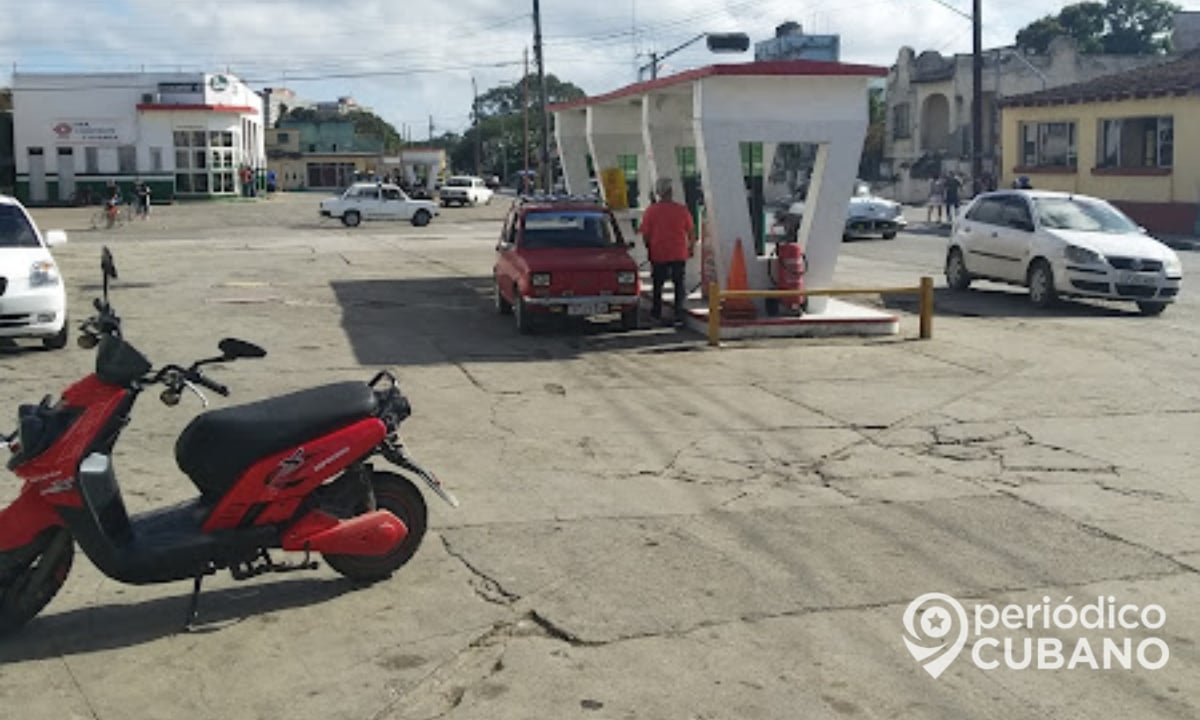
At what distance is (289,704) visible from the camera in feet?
16.7

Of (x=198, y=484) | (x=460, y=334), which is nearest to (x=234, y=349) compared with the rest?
(x=198, y=484)

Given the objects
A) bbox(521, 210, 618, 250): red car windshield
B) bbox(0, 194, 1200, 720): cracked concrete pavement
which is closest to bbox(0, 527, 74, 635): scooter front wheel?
bbox(0, 194, 1200, 720): cracked concrete pavement

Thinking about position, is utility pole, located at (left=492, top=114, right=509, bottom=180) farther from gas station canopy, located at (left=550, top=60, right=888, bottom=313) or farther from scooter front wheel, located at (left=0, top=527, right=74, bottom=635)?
scooter front wheel, located at (left=0, top=527, right=74, bottom=635)

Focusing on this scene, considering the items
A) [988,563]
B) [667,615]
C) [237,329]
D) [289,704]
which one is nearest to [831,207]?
[237,329]

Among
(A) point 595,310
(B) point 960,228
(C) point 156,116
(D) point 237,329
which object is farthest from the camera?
(C) point 156,116

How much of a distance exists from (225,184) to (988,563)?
6651 cm

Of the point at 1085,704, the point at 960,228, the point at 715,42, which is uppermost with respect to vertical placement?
the point at 715,42

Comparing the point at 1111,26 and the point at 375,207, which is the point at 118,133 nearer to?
the point at 375,207

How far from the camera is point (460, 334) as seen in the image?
52.4 feet

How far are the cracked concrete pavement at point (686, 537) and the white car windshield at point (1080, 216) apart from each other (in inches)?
135

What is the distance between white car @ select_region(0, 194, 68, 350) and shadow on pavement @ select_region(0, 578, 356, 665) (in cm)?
808

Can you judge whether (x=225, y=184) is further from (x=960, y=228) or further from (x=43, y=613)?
(x=43, y=613)

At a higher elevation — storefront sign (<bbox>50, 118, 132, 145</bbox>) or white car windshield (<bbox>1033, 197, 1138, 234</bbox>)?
storefront sign (<bbox>50, 118, 132, 145</bbox>)

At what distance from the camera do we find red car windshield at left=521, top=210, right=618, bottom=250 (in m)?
16.2
